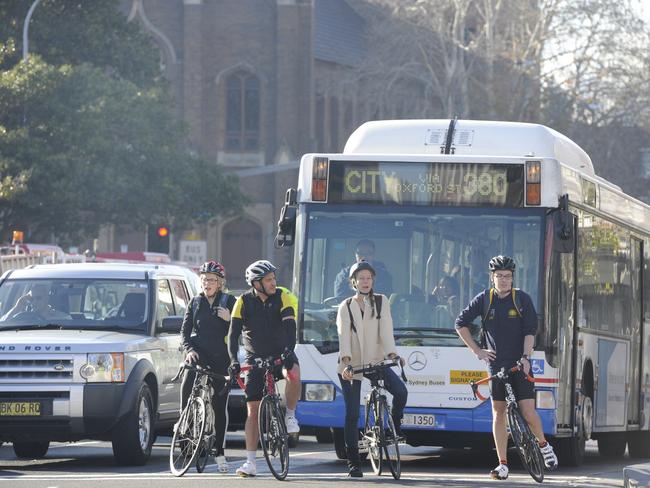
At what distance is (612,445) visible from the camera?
18.2 metres

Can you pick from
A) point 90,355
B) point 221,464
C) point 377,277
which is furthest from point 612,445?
point 90,355

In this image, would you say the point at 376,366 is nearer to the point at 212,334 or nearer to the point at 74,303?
the point at 212,334

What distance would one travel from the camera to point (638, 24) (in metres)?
47.1

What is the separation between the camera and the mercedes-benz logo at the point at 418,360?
13.9 m

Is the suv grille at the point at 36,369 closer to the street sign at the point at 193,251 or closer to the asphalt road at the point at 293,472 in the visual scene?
A: the asphalt road at the point at 293,472

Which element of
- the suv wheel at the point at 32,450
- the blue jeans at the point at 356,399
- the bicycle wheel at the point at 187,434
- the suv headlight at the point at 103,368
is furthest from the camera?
the suv wheel at the point at 32,450

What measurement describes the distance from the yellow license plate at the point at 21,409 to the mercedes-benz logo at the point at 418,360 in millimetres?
3079

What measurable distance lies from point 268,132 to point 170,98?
15.7m

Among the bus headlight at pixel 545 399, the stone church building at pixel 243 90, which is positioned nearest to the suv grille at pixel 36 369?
the bus headlight at pixel 545 399

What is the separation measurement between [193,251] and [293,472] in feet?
113

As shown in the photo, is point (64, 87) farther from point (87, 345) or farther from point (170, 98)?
point (87, 345)

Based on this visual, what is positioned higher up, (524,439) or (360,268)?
(360,268)

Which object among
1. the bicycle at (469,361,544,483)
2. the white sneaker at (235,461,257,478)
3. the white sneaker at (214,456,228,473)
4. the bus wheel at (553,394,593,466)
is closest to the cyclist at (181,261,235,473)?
the white sneaker at (214,456,228,473)

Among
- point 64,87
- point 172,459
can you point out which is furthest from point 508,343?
point 64,87
